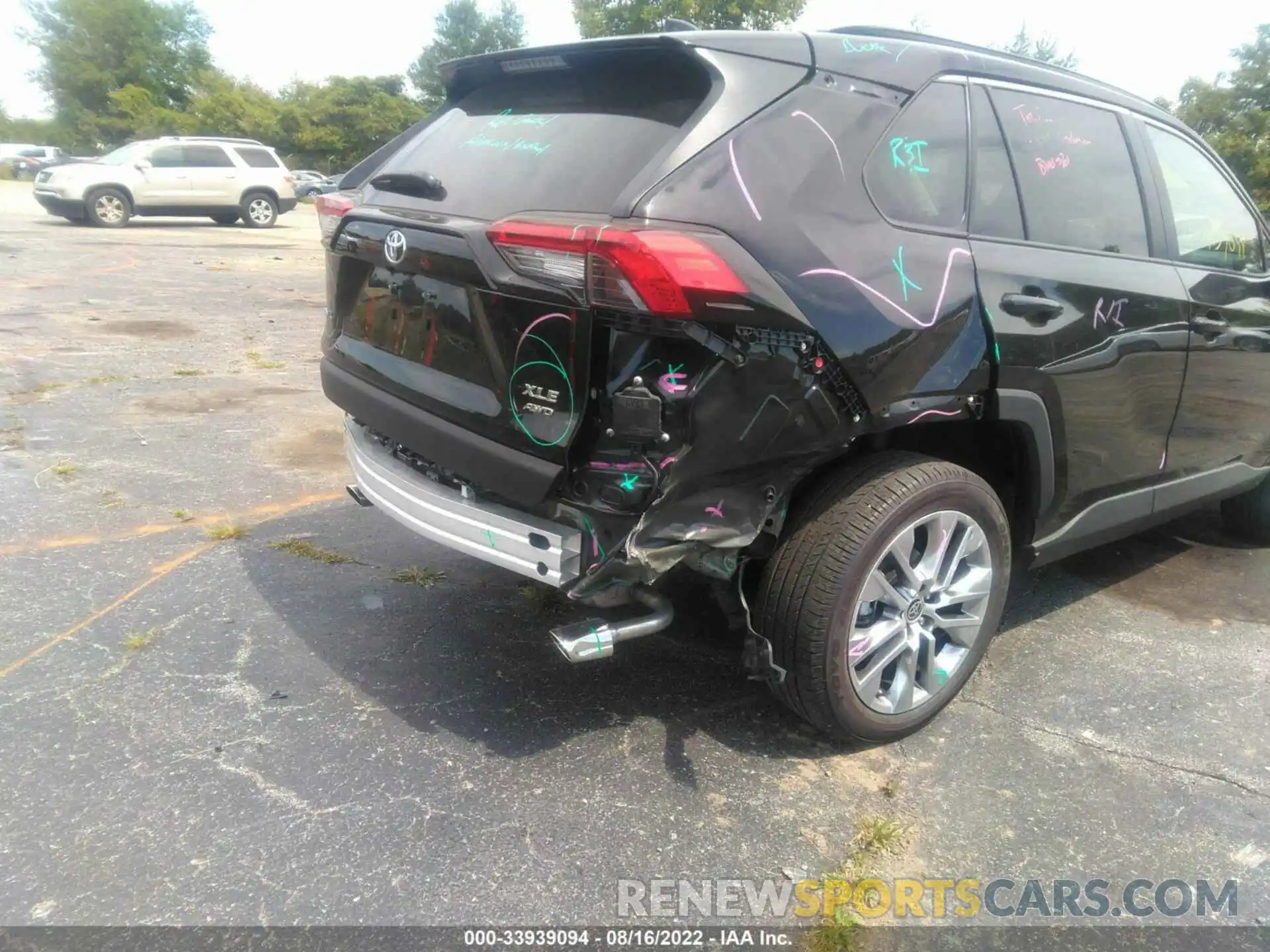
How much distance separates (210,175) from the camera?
1953cm

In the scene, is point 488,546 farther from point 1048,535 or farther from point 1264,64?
point 1264,64

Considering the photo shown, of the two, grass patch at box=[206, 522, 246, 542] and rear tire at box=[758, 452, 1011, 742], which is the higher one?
rear tire at box=[758, 452, 1011, 742]

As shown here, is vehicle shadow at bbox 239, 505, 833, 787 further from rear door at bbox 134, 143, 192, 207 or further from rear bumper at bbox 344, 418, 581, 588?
rear door at bbox 134, 143, 192, 207

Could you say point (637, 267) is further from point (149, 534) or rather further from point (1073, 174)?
point (149, 534)

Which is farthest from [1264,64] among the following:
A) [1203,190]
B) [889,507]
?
[889,507]

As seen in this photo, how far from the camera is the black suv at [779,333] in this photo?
216 cm

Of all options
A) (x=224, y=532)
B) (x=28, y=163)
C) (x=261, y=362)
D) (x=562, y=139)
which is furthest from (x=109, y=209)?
(x=28, y=163)

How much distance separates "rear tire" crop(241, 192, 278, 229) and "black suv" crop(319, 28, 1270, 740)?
19562mm

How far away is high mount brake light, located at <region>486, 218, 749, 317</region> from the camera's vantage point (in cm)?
201

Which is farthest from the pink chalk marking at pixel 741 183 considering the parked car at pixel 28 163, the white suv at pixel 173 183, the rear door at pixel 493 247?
the parked car at pixel 28 163

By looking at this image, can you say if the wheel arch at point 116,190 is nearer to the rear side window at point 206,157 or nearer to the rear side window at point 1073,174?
the rear side window at point 206,157

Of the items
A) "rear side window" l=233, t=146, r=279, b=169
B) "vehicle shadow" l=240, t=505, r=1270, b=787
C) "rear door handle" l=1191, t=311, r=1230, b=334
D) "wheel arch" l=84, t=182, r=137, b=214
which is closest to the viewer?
"vehicle shadow" l=240, t=505, r=1270, b=787

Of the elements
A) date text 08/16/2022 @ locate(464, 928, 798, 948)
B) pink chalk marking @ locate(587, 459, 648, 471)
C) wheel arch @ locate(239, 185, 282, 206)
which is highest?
pink chalk marking @ locate(587, 459, 648, 471)

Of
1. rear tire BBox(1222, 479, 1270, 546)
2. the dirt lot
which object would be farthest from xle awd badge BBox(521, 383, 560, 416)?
rear tire BBox(1222, 479, 1270, 546)
